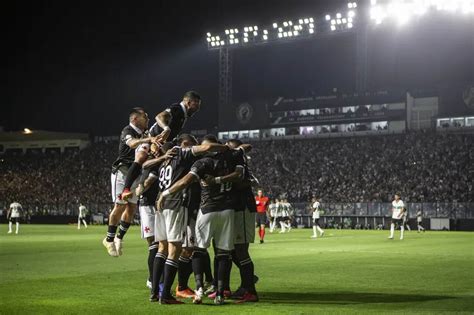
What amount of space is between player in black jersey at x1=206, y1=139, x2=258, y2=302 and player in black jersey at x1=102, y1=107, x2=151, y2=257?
6.04 feet

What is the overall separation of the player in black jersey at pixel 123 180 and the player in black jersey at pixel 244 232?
1.84 m

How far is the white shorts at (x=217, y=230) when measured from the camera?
10.9 meters

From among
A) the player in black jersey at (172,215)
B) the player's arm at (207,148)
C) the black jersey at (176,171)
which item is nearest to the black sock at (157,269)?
the player in black jersey at (172,215)

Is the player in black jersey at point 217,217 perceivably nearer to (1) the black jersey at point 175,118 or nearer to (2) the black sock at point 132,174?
(1) the black jersey at point 175,118

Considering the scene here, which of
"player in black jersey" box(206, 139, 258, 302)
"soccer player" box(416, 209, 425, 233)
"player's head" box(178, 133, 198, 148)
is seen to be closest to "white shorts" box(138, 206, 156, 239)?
"player's head" box(178, 133, 198, 148)

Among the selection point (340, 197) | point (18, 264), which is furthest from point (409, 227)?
point (18, 264)

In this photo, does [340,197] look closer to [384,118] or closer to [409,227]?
[409,227]

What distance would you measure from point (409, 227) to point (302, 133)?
20390mm

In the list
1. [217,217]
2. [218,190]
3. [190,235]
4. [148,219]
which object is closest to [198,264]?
[190,235]

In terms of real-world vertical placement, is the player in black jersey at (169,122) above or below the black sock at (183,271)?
above

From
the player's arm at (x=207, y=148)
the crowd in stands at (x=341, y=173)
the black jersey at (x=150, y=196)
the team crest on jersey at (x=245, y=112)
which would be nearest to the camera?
the player's arm at (x=207, y=148)

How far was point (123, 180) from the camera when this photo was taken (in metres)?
12.8

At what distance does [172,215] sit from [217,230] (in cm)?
79

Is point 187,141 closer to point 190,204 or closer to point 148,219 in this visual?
point 190,204
